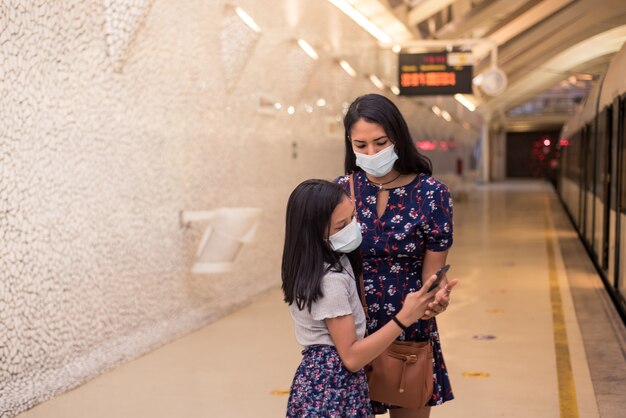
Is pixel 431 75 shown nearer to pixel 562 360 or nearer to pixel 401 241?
pixel 562 360

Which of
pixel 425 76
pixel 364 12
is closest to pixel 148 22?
pixel 364 12

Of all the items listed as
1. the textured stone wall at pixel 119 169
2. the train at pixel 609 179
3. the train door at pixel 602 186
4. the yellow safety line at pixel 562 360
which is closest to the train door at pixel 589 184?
the train at pixel 609 179

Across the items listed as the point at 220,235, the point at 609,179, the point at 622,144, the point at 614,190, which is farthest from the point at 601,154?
the point at 220,235

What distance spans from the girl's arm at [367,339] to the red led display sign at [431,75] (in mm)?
12862

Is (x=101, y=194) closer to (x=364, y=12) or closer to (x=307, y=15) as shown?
(x=307, y=15)

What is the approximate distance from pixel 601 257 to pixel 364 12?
5.89 m

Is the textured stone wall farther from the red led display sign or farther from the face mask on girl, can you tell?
the red led display sign

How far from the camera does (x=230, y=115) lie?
7.64m

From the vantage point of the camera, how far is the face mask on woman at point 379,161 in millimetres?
2650

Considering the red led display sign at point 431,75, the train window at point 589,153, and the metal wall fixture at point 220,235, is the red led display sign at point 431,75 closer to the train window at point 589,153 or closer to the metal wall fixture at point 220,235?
the train window at point 589,153

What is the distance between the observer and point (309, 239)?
2.33 m

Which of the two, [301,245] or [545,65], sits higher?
[545,65]

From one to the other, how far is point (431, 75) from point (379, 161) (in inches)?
495

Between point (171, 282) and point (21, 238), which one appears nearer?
point (21, 238)
